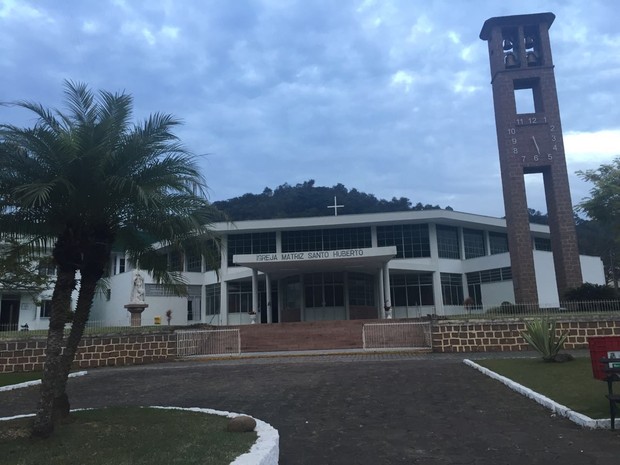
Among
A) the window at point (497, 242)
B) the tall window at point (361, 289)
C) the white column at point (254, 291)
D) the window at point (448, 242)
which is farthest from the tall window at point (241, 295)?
the window at point (497, 242)

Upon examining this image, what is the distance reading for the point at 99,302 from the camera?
4466cm

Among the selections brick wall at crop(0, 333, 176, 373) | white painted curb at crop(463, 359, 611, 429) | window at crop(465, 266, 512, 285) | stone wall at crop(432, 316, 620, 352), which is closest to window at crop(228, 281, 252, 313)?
window at crop(465, 266, 512, 285)

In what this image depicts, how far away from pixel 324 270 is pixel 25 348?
18885 mm

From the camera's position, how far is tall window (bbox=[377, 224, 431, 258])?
116ft

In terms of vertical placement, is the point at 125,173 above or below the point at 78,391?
above

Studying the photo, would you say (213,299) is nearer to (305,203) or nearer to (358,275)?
(358,275)

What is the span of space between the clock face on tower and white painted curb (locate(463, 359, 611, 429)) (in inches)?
666

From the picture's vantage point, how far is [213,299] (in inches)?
1467

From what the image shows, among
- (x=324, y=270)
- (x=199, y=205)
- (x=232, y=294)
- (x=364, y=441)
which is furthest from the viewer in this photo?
Answer: (x=232, y=294)

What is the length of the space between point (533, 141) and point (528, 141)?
24cm

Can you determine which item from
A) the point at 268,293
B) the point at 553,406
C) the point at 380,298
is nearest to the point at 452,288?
the point at 380,298

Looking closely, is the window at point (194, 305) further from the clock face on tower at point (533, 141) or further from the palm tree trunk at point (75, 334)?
the palm tree trunk at point (75, 334)

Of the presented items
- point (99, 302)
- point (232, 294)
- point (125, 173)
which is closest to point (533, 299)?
point (232, 294)

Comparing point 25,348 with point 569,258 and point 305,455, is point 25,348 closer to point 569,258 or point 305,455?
point 305,455
